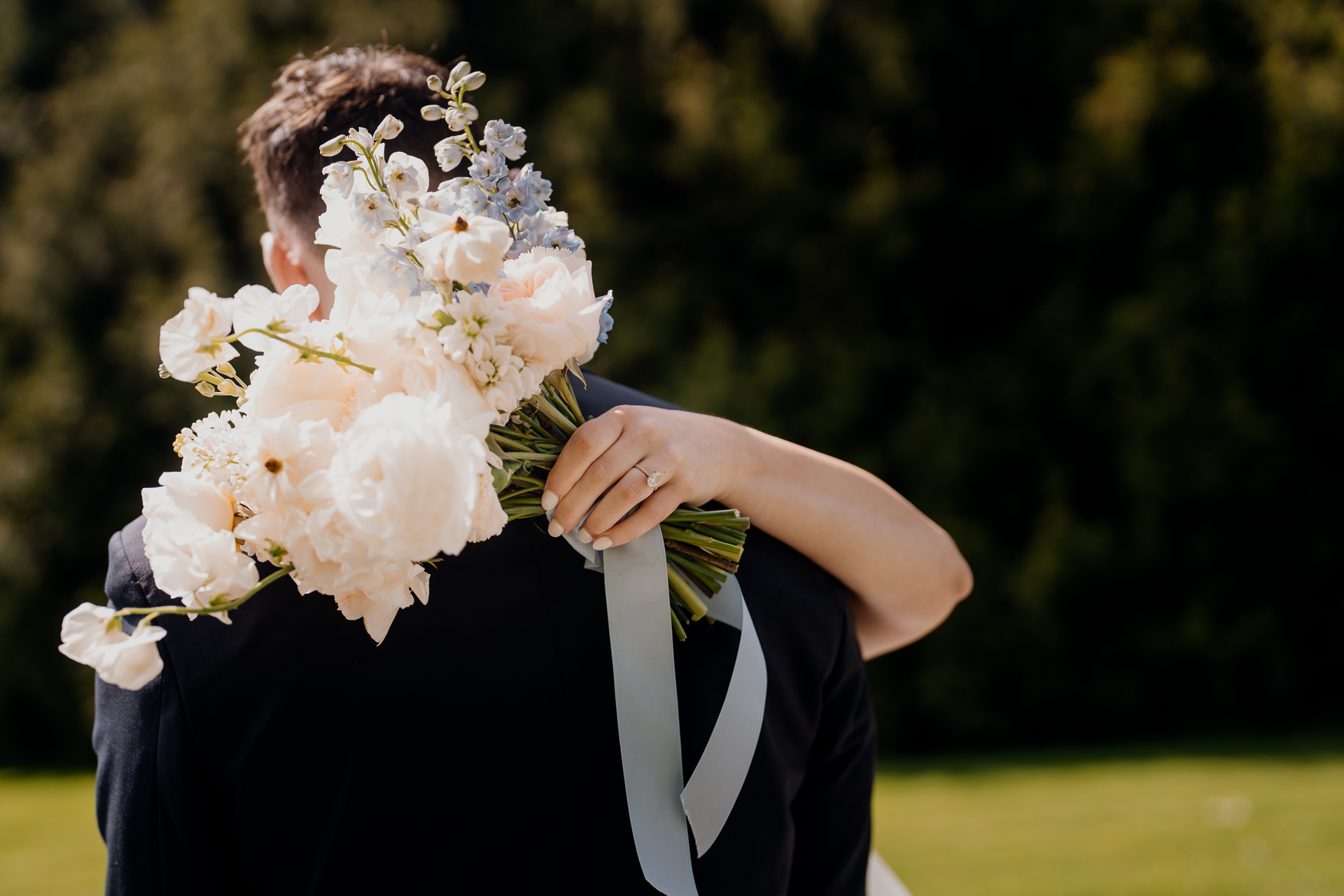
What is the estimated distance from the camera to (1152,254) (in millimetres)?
7285

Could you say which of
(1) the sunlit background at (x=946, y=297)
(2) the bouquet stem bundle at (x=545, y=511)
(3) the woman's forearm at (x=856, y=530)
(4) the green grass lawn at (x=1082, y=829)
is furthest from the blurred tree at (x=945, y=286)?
(2) the bouquet stem bundle at (x=545, y=511)

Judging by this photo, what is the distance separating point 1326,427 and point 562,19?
6.77m

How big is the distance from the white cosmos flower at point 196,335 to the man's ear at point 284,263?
0.58 meters

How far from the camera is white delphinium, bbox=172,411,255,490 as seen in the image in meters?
0.96

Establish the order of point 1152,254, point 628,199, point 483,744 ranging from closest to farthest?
point 483,744 < point 1152,254 < point 628,199

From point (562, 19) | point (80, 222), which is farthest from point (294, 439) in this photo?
point (80, 222)

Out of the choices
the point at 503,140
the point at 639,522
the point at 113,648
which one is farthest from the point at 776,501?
the point at 113,648

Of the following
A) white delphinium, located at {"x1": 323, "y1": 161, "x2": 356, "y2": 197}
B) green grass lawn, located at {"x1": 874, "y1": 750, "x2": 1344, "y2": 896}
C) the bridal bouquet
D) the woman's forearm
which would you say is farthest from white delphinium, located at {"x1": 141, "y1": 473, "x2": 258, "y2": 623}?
green grass lawn, located at {"x1": 874, "y1": 750, "x2": 1344, "y2": 896}

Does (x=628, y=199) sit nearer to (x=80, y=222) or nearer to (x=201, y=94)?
(x=201, y=94)

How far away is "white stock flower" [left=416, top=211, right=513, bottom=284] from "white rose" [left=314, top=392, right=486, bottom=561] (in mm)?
147

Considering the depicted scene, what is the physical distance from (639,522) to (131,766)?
2.12 ft

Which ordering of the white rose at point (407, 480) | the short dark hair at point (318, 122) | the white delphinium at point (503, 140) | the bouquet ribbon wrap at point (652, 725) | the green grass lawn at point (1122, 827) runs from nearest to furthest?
the white rose at point (407, 480) → the white delphinium at point (503, 140) → the bouquet ribbon wrap at point (652, 725) → the short dark hair at point (318, 122) → the green grass lawn at point (1122, 827)

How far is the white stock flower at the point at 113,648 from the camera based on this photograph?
2.90ft

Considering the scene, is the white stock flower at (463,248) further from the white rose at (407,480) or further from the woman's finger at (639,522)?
the woman's finger at (639,522)
